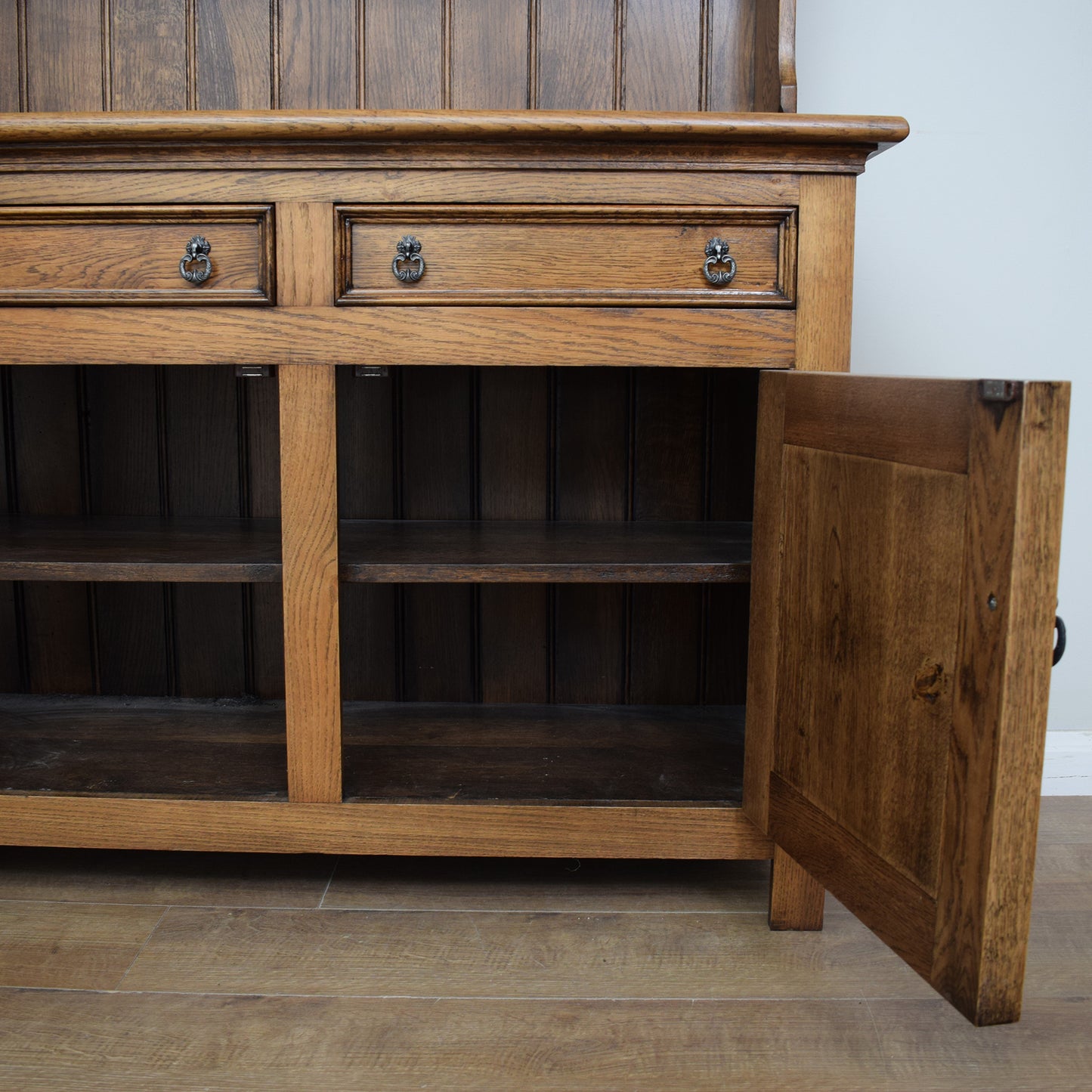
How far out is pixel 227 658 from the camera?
6.15ft

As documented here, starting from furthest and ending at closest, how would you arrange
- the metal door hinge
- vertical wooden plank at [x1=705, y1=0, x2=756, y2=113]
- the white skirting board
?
the white skirting board
vertical wooden plank at [x1=705, y1=0, x2=756, y2=113]
the metal door hinge

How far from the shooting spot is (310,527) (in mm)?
1333

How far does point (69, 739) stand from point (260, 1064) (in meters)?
0.71

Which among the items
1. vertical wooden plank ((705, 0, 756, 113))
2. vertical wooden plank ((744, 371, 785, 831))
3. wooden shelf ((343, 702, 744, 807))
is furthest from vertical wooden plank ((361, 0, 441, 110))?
wooden shelf ((343, 702, 744, 807))

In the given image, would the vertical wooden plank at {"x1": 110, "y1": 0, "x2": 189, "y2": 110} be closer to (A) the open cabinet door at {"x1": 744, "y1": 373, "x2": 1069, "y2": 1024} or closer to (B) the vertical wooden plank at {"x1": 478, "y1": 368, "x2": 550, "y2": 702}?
(B) the vertical wooden plank at {"x1": 478, "y1": 368, "x2": 550, "y2": 702}

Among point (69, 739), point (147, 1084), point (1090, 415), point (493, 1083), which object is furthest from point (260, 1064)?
point (1090, 415)

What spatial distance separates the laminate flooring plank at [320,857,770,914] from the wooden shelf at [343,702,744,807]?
6.0 inches

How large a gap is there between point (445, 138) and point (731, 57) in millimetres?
637

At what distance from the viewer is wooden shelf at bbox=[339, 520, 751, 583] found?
4.47 ft

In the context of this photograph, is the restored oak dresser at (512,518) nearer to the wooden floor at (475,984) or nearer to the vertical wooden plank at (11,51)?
the wooden floor at (475,984)

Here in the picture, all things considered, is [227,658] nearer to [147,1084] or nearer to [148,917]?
[148,917]

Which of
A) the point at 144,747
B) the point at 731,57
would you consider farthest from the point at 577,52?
the point at 144,747

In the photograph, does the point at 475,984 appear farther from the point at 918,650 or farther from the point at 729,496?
the point at 729,496

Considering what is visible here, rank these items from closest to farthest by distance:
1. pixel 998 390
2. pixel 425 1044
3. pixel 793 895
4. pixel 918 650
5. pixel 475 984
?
pixel 998 390, pixel 918 650, pixel 425 1044, pixel 475 984, pixel 793 895
